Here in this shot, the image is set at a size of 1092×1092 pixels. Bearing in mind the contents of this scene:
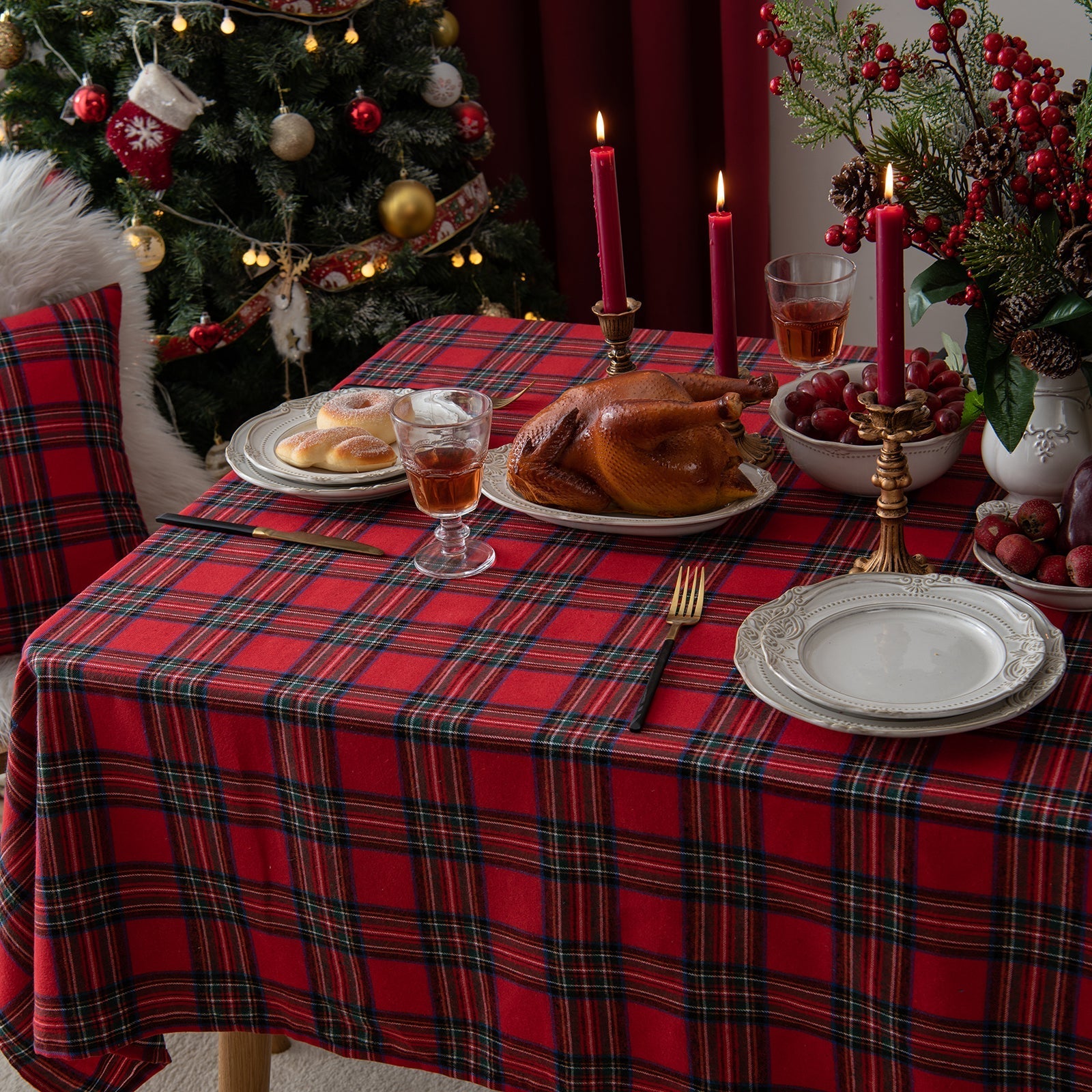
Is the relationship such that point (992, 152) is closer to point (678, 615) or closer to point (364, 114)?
point (678, 615)

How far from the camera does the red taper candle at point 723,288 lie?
126 centimetres

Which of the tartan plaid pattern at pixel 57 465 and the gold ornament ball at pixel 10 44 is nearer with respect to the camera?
the tartan plaid pattern at pixel 57 465

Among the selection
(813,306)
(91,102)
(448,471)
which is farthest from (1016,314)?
(91,102)

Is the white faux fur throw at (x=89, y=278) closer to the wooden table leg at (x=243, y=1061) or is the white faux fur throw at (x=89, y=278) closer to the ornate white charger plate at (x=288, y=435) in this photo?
the ornate white charger plate at (x=288, y=435)

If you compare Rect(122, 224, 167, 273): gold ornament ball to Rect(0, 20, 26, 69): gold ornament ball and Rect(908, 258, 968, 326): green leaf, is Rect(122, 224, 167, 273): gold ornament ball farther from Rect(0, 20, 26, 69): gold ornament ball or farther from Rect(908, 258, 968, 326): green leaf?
Rect(908, 258, 968, 326): green leaf

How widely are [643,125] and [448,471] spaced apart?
195 cm

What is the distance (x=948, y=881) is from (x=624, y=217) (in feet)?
8.20

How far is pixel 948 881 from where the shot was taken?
2.89 feet

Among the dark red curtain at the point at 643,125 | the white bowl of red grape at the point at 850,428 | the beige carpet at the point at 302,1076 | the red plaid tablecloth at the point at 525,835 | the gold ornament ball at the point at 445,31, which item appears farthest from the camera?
the dark red curtain at the point at 643,125

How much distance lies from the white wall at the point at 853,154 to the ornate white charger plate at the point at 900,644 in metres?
1.77

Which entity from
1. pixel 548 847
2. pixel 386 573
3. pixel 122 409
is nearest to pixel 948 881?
pixel 548 847

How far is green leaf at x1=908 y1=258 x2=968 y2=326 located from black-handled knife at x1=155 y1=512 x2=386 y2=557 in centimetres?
55

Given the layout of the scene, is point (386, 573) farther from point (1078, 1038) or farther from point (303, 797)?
point (1078, 1038)

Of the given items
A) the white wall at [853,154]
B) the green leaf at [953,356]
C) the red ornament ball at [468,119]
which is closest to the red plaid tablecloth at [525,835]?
the green leaf at [953,356]
